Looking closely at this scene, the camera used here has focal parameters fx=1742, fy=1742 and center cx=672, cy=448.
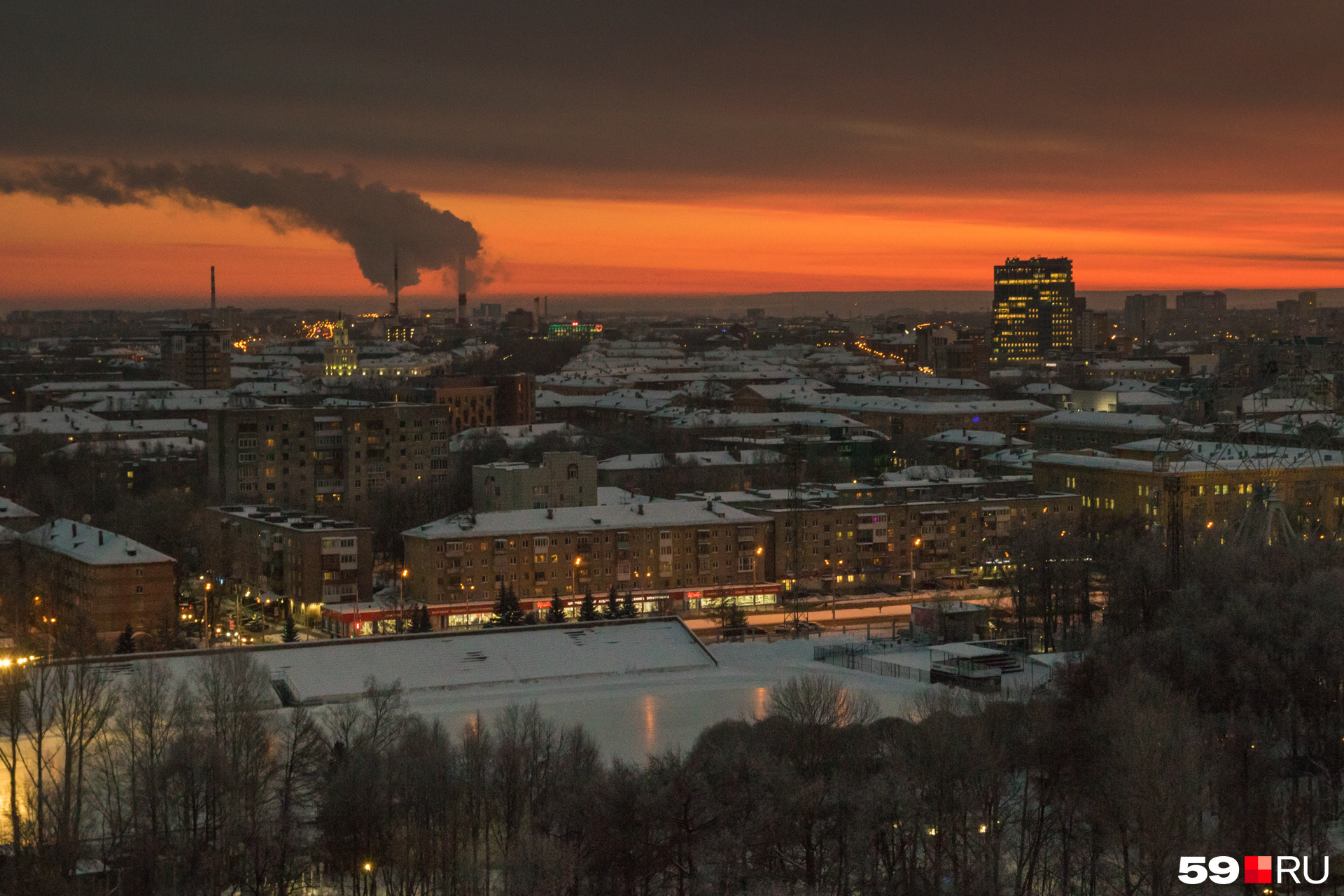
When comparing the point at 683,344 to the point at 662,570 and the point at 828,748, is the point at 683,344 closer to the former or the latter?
the point at 662,570

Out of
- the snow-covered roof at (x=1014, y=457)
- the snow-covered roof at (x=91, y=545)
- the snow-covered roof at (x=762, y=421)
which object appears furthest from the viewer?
the snow-covered roof at (x=762, y=421)

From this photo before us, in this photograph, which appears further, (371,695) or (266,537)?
(266,537)

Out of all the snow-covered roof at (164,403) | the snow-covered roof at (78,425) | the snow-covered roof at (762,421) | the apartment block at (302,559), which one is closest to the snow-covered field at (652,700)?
the apartment block at (302,559)

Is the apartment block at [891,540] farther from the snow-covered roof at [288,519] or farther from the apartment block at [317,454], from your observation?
the apartment block at [317,454]

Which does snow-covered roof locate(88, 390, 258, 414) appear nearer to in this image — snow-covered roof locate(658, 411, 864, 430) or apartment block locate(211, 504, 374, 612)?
snow-covered roof locate(658, 411, 864, 430)

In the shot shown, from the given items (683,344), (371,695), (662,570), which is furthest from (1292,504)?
(683,344)
